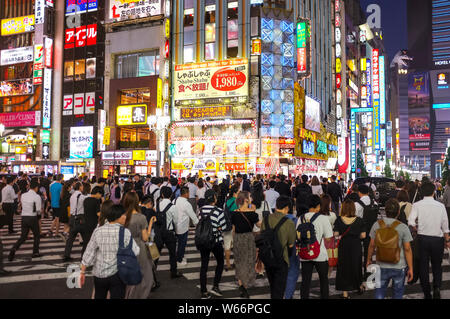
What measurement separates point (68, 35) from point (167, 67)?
14181mm

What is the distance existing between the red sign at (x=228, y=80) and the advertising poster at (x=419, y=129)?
127m

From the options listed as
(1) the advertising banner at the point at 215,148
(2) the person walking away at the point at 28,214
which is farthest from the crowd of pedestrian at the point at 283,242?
(1) the advertising banner at the point at 215,148

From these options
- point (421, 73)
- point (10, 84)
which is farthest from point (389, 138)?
point (10, 84)

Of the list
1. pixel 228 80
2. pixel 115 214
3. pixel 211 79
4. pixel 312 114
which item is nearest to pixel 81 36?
pixel 211 79

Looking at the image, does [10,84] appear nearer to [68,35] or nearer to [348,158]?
[68,35]

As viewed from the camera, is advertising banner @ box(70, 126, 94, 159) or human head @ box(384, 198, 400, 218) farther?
advertising banner @ box(70, 126, 94, 159)

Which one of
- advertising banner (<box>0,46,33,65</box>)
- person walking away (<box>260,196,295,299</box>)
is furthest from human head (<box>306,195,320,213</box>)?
advertising banner (<box>0,46,33,65</box>)

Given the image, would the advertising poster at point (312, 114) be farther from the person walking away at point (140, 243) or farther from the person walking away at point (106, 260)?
the person walking away at point (106, 260)

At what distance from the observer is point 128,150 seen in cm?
3984

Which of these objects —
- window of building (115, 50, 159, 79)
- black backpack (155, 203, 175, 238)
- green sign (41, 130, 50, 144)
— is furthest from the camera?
green sign (41, 130, 50, 144)

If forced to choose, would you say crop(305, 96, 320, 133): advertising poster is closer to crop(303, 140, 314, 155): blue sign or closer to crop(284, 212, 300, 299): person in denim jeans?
crop(303, 140, 314, 155): blue sign

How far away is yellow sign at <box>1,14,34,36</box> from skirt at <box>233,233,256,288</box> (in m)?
49.1

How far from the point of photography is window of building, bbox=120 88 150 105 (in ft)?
139

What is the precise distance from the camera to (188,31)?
39.7 meters
